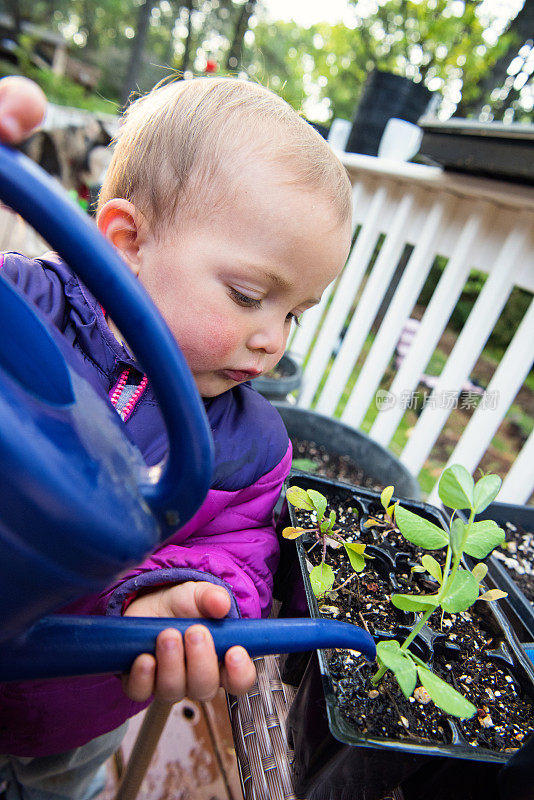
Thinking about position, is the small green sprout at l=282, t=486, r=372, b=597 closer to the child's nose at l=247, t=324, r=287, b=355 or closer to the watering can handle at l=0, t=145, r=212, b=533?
the child's nose at l=247, t=324, r=287, b=355

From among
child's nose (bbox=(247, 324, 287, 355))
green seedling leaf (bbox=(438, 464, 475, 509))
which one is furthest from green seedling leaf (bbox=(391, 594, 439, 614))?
child's nose (bbox=(247, 324, 287, 355))

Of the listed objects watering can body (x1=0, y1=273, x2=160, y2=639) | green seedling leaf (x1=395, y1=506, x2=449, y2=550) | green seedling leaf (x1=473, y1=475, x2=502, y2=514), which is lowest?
green seedling leaf (x1=395, y1=506, x2=449, y2=550)

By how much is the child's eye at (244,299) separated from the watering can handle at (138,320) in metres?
0.39

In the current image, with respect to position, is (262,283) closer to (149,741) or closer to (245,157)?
(245,157)

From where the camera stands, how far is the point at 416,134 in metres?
2.34

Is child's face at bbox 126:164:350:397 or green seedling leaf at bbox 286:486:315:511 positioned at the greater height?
child's face at bbox 126:164:350:397

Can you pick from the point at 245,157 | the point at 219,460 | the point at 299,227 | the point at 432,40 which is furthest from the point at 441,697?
the point at 432,40

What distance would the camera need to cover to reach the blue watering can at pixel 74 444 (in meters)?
0.24

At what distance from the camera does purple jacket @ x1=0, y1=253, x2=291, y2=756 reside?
2.22ft

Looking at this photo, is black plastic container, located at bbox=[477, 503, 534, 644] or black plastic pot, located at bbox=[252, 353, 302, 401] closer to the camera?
black plastic container, located at bbox=[477, 503, 534, 644]

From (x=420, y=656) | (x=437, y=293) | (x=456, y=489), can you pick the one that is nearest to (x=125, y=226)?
(x=456, y=489)

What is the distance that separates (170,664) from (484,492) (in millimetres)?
365

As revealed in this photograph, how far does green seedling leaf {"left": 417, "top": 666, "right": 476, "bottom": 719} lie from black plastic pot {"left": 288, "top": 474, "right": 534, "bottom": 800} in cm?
4

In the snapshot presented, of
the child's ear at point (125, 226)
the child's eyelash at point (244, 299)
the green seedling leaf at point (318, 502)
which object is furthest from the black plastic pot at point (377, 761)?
the child's ear at point (125, 226)
